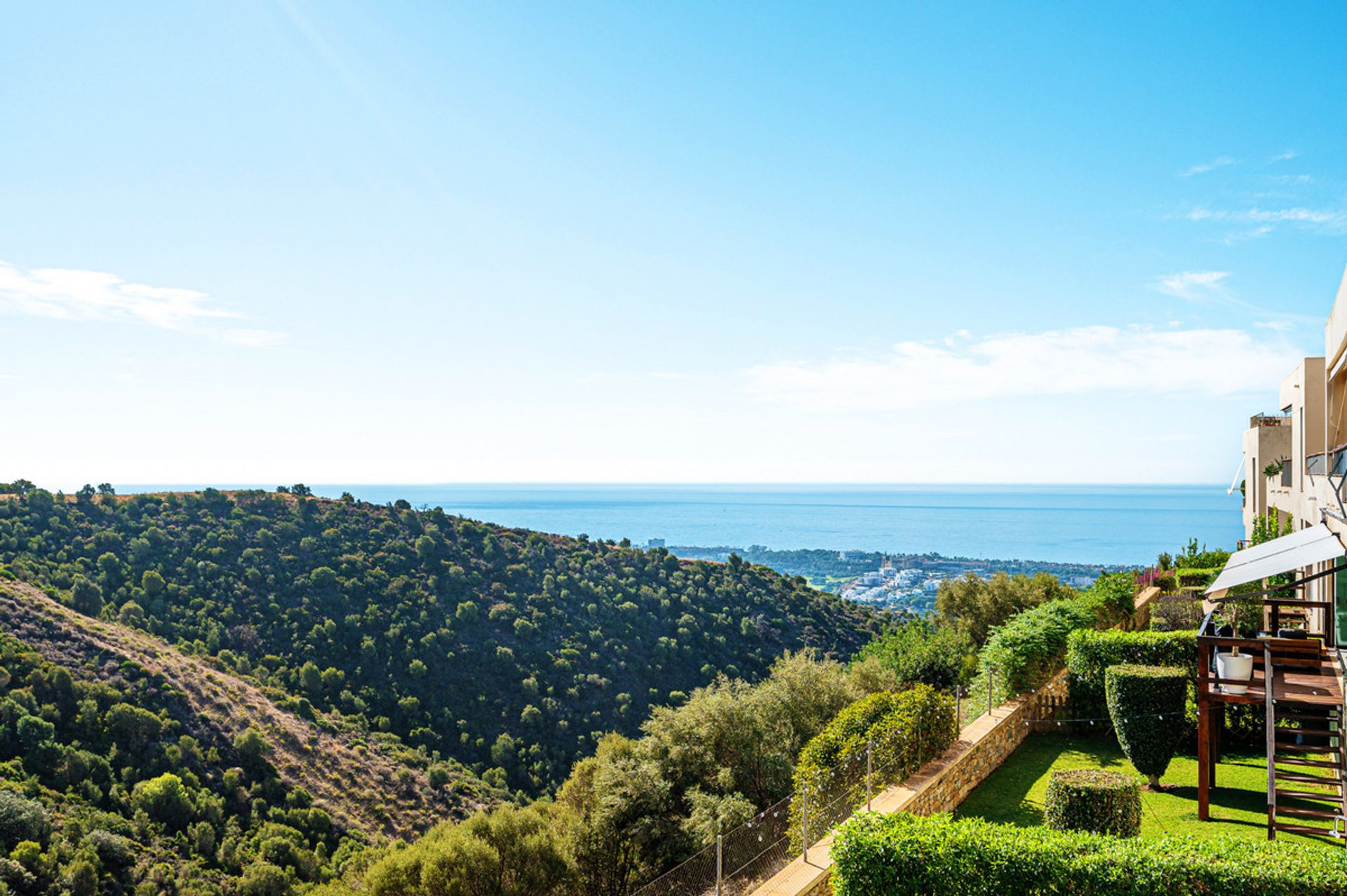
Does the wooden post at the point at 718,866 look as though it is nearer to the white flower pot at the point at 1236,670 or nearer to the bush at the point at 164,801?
the white flower pot at the point at 1236,670

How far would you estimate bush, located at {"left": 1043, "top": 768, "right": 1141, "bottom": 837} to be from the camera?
7.04 m

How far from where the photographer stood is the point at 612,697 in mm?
41562

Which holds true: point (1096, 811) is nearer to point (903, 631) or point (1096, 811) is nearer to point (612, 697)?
point (903, 631)

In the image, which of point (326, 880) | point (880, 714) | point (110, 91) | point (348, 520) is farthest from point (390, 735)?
point (880, 714)

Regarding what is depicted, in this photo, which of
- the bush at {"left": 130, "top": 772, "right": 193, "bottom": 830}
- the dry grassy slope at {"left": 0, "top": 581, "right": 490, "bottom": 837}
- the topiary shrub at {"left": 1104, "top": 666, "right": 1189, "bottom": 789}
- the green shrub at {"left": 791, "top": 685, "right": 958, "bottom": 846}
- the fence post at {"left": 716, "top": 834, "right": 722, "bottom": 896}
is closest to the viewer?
the fence post at {"left": 716, "top": 834, "right": 722, "bottom": 896}

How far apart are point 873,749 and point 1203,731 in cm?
349

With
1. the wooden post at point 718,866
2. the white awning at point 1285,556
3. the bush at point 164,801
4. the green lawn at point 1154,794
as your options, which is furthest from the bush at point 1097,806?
the bush at point 164,801

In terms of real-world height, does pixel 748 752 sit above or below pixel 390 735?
above

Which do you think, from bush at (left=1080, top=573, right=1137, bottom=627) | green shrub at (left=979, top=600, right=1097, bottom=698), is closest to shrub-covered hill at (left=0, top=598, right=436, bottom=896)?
green shrub at (left=979, top=600, right=1097, bottom=698)

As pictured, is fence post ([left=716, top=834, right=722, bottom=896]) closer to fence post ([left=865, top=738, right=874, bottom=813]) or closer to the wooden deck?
fence post ([left=865, top=738, right=874, bottom=813])

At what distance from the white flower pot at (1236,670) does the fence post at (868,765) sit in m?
3.73

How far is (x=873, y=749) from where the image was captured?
954 cm

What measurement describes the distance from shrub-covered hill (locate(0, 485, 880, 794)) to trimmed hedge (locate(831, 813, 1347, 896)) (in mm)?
26814

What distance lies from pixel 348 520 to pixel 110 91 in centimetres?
3898
